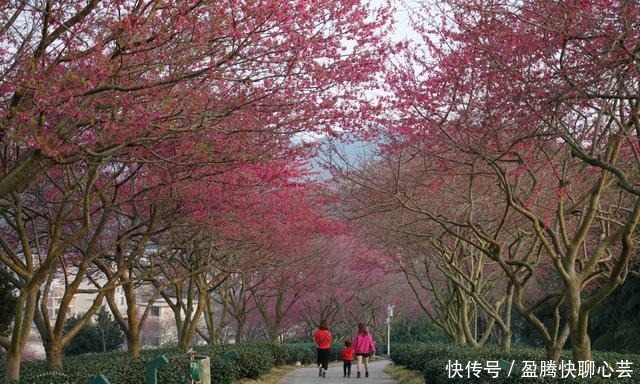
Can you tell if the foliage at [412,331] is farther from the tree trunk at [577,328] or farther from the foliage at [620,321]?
the tree trunk at [577,328]

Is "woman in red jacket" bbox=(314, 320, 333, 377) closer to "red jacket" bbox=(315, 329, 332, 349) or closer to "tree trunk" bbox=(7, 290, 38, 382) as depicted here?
"red jacket" bbox=(315, 329, 332, 349)

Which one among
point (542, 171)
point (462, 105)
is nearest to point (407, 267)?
point (542, 171)

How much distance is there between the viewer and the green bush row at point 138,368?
9668 mm

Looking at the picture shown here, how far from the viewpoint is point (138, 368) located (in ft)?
38.8

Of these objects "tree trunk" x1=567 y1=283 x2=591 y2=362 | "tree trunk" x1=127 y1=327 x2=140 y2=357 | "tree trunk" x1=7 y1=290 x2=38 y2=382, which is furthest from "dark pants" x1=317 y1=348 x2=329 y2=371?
"tree trunk" x1=567 y1=283 x2=591 y2=362

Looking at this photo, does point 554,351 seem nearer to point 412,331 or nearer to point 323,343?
point 323,343

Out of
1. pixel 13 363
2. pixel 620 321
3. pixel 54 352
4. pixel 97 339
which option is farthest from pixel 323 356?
pixel 97 339

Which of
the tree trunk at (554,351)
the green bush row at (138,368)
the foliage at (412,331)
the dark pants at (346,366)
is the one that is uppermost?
the foliage at (412,331)

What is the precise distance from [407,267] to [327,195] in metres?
8.36

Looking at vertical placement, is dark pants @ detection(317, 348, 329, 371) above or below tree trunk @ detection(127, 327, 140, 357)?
below

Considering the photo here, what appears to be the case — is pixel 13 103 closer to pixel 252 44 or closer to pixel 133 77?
pixel 133 77

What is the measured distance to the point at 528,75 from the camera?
870 centimetres

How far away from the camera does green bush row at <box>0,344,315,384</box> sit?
31.7ft

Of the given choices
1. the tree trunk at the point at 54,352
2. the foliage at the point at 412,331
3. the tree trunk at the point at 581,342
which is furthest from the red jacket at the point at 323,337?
the foliage at the point at 412,331
